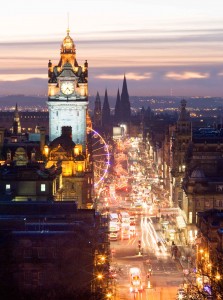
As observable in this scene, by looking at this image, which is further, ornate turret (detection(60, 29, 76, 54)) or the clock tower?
ornate turret (detection(60, 29, 76, 54))

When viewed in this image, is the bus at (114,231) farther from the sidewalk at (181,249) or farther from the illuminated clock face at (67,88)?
the illuminated clock face at (67,88)

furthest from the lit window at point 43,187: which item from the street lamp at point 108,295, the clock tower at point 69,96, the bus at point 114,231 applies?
the street lamp at point 108,295

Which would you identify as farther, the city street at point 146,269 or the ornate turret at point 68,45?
the ornate turret at point 68,45

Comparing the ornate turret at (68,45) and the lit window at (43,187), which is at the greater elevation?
the ornate turret at (68,45)

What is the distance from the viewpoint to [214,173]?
15162 centimetres

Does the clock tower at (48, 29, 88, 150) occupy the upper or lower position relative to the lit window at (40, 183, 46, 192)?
upper

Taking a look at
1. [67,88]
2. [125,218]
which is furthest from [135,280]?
[67,88]

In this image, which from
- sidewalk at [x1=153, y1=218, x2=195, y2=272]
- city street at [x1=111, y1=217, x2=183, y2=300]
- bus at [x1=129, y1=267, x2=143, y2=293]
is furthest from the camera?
sidewalk at [x1=153, y1=218, x2=195, y2=272]

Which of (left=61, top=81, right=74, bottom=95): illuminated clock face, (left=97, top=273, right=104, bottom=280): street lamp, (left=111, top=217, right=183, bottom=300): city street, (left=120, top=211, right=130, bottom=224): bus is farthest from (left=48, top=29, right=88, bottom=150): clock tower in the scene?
(left=97, top=273, right=104, bottom=280): street lamp

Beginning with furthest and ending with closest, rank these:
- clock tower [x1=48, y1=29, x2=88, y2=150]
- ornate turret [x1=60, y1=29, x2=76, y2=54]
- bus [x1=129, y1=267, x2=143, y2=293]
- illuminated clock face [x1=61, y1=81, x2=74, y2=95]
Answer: ornate turret [x1=60, y1=29, x2=76, y2=54] < illuminated clock face [x1=61, y1=81, x2=74, y2=95] < clock tower [x1=48, y1=29, x2=88, y2=150] < bus [x1=129, y1=267, x2=143, y2=293]

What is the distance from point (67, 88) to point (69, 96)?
95 centimetres

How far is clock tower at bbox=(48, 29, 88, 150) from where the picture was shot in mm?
146375

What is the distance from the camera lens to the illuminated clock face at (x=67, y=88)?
481 ft

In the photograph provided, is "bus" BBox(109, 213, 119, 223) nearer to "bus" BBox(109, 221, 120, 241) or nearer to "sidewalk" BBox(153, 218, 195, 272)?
"bus" BBox(109, 221, 120, 241)
